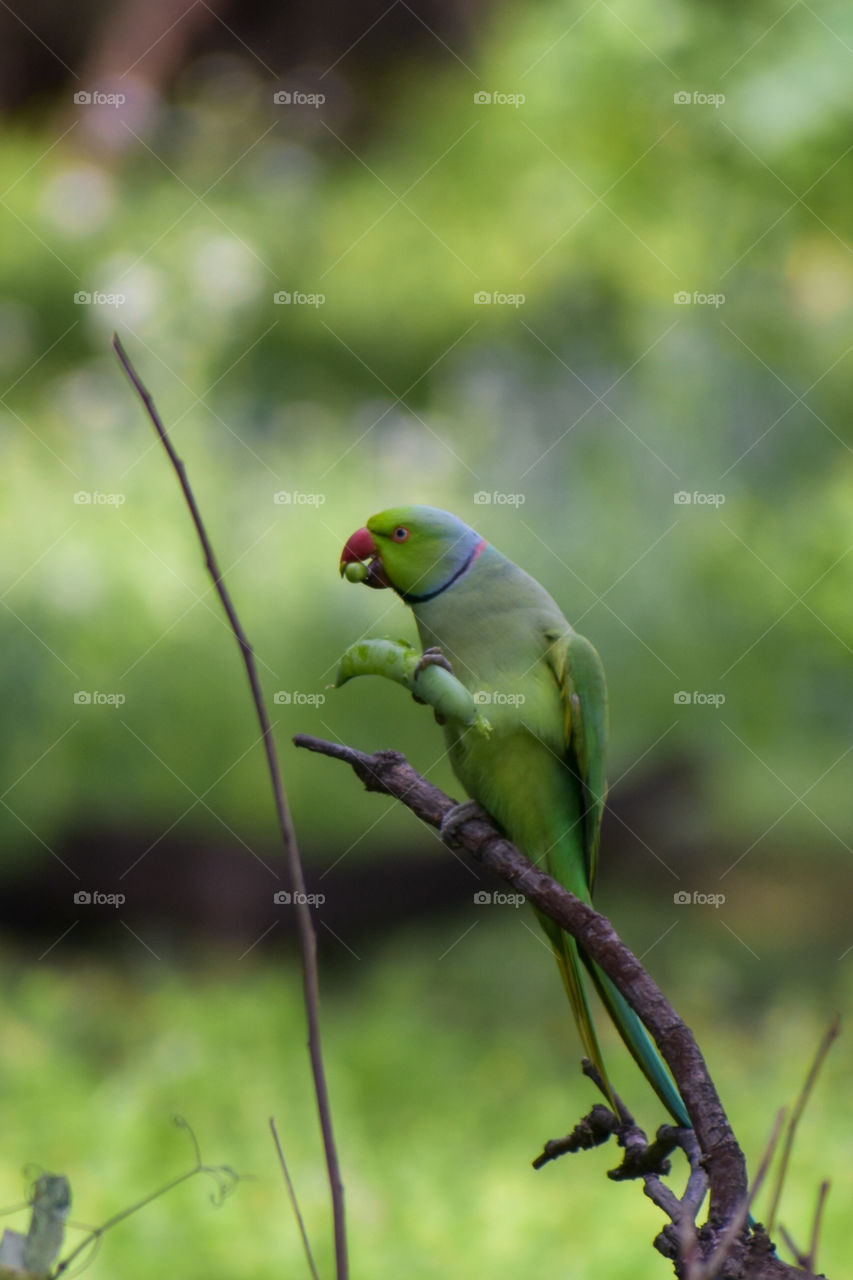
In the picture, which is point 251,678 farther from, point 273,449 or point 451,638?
point 273,449

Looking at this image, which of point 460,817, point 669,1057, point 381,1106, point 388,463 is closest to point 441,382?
point 388,463

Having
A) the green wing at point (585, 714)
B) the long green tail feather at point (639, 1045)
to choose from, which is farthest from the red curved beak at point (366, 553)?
the long green tail feather at point (639, 1045)

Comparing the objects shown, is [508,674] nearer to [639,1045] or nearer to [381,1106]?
[639,1045]

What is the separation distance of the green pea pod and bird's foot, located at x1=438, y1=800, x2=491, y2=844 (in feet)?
0.17

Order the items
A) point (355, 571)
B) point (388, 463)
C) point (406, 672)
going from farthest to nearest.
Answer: point (388, 463) → point (355, 571) → point (406, 672)

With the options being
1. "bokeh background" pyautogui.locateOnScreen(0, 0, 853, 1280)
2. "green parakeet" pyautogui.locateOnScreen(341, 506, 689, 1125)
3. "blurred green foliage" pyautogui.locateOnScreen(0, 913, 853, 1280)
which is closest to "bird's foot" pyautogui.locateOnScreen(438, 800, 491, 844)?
"green parakeet" pyautogui.locateOnScreen(341, 506, 689, 1125)

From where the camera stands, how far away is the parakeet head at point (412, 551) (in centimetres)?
68

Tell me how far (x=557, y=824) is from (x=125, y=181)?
54.5 inches

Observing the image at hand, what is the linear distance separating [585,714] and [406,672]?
202mm

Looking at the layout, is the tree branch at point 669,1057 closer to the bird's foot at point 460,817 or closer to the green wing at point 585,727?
the bird's foot at point 460,817

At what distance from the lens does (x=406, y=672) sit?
0.51 m

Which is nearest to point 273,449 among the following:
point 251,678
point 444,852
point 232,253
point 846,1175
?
point 232,253

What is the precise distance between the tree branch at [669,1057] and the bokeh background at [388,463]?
1044mm

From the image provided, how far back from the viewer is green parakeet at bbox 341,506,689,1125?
2.22ft
